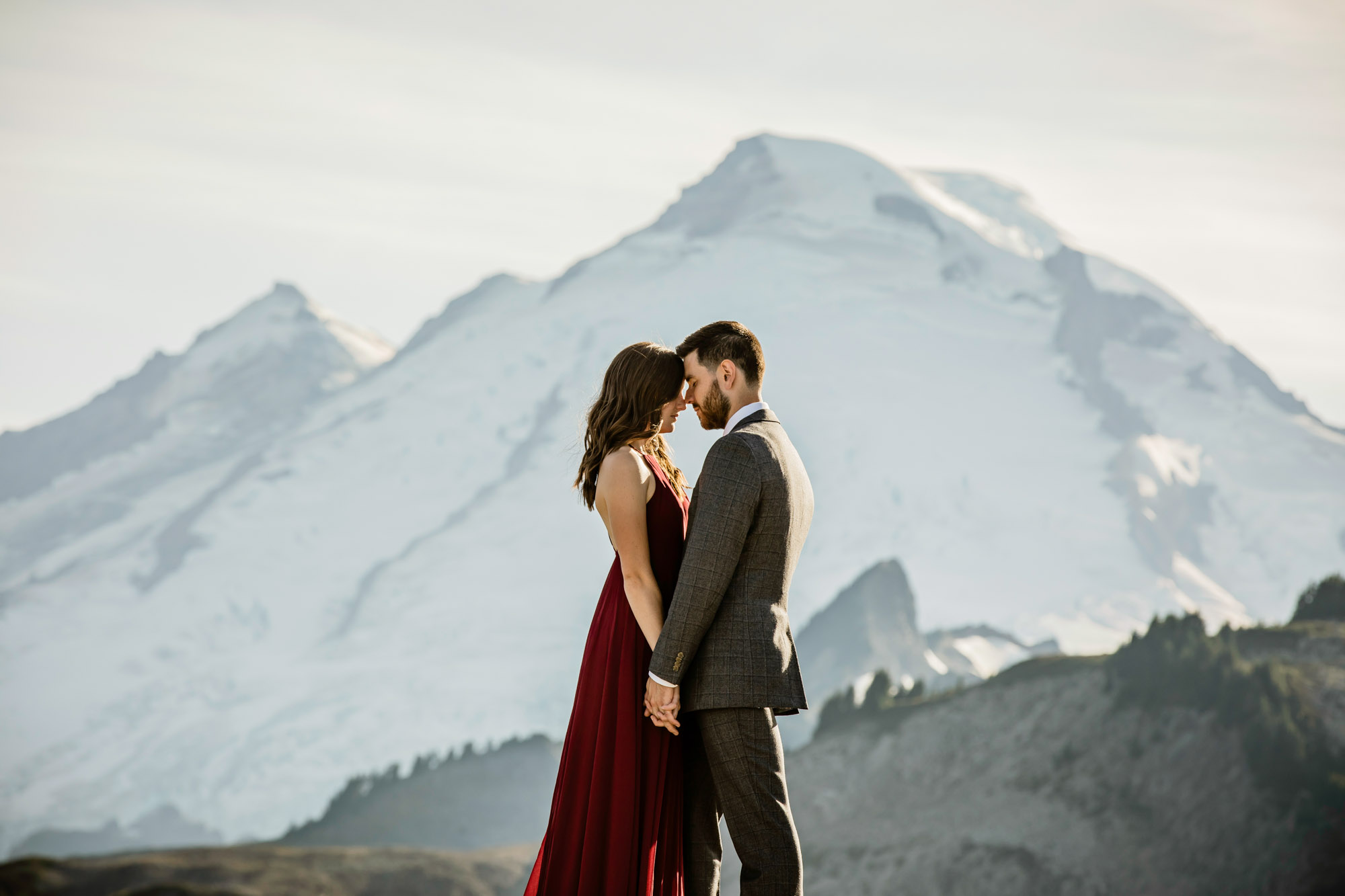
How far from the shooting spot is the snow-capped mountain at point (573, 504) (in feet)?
93.0

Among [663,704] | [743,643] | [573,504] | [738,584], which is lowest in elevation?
[663,704]

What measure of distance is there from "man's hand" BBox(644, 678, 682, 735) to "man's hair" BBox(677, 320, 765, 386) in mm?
1026

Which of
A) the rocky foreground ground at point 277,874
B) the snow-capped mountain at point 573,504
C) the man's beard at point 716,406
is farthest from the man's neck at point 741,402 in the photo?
the snow-capped mountain at point 573,504

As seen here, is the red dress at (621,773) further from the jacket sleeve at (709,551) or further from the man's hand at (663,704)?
the jacket sleeve at (709,551)

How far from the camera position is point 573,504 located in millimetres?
31281

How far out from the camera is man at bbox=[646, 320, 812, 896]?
365cm

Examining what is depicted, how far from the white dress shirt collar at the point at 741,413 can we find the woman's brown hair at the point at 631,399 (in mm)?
228

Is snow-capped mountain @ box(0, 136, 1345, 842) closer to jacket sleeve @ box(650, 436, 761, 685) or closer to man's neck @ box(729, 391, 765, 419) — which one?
man's neck @ box(729, 391, 765, 419)

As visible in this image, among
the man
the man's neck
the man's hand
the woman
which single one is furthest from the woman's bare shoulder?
the man's hand

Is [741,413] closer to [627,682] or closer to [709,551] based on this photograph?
[709,551]

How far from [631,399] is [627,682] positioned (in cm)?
93

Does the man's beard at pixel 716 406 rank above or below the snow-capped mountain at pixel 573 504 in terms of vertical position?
below

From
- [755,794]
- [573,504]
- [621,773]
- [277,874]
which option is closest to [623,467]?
[621,773]

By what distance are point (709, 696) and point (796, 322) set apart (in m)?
32.2
